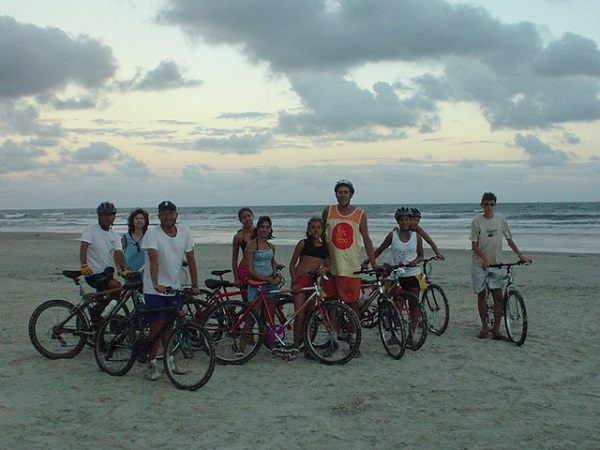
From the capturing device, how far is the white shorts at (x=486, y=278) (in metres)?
7.24

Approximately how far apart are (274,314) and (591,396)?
10.2 ft

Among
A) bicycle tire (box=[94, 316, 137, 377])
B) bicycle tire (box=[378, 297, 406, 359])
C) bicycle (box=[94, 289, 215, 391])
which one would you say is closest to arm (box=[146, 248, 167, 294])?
bicycle (box=[94, 289, 215, 391])

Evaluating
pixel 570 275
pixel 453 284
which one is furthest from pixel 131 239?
pixel 570 275

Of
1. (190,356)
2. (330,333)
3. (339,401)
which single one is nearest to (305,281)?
(330,333)

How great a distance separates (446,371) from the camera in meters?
5.97

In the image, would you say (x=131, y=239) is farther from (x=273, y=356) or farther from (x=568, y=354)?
(x=568, y=354)

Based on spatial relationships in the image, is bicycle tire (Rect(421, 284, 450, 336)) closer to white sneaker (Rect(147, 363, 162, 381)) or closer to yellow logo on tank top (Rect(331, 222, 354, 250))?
yellow logo on tank top (Rect(331, 222, 354, 250))

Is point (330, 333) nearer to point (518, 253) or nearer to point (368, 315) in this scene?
point (368, 315)

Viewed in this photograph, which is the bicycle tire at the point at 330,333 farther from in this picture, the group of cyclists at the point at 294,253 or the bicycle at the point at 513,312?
the bicycle at the point at 513,312

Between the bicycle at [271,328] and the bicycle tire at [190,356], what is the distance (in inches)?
24.8

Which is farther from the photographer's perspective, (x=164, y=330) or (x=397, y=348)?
(x=397, y=348)

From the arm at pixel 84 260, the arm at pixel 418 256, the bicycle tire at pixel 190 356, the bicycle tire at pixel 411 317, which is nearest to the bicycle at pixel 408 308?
the bicycle tire at pixel 411 317

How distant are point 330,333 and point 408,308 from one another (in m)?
1.14

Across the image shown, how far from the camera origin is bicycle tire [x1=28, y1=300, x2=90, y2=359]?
248 inches
